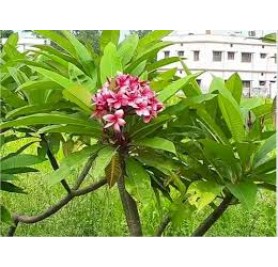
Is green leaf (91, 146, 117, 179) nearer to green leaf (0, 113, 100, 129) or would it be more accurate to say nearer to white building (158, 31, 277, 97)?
green leaf (0, 113, 100, 129)

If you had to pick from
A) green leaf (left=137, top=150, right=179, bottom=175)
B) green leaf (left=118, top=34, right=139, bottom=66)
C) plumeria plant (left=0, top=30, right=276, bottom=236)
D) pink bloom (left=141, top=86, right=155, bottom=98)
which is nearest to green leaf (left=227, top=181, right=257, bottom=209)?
plumeria plant (left=0, top=30, right=276, bottom=236)

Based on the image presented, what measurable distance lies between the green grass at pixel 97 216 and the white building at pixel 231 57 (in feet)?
0.93

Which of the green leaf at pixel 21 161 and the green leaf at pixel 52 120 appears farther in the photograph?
the green leaf at pixel 21 161

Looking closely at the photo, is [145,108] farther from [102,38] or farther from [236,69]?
[236,69]

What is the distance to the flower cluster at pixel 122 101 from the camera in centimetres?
91

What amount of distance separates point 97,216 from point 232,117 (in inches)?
24.7

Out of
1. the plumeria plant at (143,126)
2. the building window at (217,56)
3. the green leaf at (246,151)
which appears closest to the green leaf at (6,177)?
the plumeria plant at (143,126)

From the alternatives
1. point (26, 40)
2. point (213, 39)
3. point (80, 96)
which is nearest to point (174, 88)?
point (80, 96)

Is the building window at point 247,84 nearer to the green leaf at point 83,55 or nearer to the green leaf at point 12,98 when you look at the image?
the green leaf at point 83,55

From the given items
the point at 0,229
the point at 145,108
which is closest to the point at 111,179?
the point at 145,108

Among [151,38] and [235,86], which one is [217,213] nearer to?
[235,86]

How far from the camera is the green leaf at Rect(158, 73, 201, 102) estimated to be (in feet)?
3.08

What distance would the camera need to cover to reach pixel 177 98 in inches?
43.3
